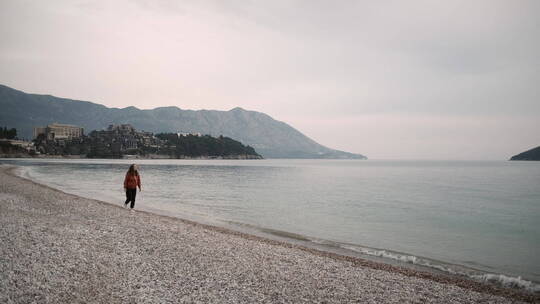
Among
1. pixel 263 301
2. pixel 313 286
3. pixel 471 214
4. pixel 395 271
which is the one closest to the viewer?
pixel 263 301

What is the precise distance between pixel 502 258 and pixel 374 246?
19.6 ft

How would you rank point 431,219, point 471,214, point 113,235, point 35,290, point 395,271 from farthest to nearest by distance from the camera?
1. point 471,214
2. point 431,219
3. point 113,235
4. point 395,271
5. point 35,290

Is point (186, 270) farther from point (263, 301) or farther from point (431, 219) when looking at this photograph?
point (431, 219)

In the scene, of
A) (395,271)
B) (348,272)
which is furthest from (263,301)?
(395,271)

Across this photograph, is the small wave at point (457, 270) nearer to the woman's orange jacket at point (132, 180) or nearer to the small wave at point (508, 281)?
the small wave at point (508, 281)

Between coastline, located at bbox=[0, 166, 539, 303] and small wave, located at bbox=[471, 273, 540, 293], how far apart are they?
98cm

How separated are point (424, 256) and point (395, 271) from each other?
15.5 ft

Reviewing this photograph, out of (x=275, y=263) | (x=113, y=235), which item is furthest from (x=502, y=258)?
(x=113, y=235)

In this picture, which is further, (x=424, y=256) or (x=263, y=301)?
(x=424, y=256)

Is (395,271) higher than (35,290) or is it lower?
lower

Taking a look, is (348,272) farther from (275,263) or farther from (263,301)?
(263,301)

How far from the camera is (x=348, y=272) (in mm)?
10812

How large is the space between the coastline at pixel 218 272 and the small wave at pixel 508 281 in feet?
3.21

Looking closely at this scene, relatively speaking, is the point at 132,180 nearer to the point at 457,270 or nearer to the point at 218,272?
the point at 218,272
